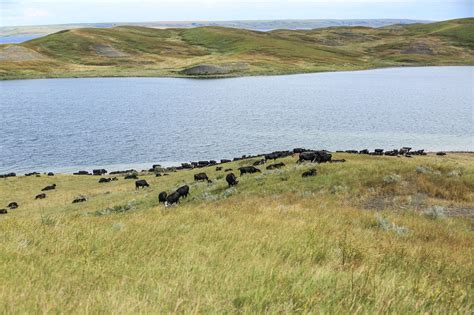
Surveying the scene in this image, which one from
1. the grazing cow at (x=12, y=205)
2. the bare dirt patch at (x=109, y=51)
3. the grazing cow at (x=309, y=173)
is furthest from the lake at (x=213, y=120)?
the bare dirt patch at (x=109, y=51)

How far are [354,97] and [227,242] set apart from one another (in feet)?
316

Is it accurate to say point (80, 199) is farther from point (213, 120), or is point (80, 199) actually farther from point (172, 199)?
point (213, 120)

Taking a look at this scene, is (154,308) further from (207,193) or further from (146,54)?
(146,54)

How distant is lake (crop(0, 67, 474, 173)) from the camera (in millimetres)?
54875

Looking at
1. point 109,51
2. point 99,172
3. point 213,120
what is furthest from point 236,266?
point 109,51

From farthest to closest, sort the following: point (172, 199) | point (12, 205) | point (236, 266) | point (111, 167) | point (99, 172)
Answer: point (111, 167)
point (99, 172)
point (12, 205)
point (172, 199)
point (236, 266)

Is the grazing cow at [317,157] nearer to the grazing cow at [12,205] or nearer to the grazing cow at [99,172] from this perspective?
the grazing cow at [12,205]

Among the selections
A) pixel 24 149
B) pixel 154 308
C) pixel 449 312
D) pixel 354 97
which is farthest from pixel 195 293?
pixel 354 97

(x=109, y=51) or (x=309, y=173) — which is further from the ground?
(x=109, y=51)

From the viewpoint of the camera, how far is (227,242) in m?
7.30

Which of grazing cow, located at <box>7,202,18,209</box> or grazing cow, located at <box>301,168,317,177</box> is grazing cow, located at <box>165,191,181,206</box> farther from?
grazing cow, located at <box>7,202,18,209</box>

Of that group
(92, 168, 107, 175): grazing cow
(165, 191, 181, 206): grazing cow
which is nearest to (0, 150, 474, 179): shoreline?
(92, 168, 107, 175): grazing cow

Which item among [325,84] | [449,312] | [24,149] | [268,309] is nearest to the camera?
[268,309]

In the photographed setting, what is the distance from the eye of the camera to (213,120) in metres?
74.2
